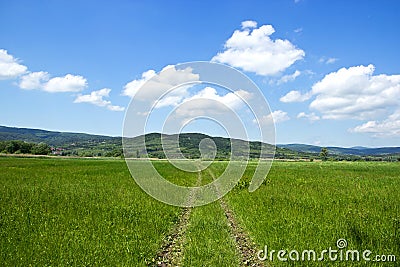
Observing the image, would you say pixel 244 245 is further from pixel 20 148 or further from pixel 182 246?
pixel 20 148

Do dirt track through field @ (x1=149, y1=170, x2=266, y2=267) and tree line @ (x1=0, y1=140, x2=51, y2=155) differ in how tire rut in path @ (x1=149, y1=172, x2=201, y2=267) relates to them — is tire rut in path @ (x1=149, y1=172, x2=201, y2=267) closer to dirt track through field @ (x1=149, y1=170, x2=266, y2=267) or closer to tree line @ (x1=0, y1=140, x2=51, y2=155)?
dirt track through field @ (x1=149, y1=170, x2=266, y2=267)

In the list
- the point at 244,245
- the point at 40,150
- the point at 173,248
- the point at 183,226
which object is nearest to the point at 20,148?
the point at 40,150

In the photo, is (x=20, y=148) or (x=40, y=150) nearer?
(x=20, y=148)

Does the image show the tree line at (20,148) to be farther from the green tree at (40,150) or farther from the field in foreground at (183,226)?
the field in foreground at (183,226)

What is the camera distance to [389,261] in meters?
8.11

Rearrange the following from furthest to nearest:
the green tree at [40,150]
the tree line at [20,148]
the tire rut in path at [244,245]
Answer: the green tree at [40,150] < the tree line at [20,148] < the tire rut in path at [244,245]

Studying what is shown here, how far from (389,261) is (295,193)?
11185 millimetres

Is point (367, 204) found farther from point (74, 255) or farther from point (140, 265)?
point (74, 255)

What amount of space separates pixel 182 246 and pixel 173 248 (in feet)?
0.89

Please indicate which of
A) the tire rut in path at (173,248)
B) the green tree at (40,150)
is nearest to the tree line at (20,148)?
the green tree at (40,150)

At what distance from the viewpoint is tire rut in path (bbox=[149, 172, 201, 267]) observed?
8.32 m

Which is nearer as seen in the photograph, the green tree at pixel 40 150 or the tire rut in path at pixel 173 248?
the tire rut in path at pixel 173 248

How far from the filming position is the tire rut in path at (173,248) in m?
8.32

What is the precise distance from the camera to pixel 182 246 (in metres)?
9.58
